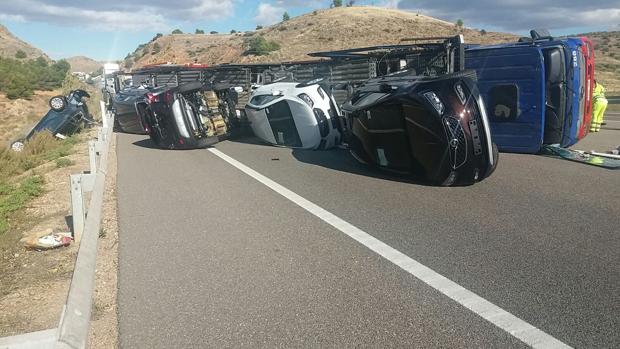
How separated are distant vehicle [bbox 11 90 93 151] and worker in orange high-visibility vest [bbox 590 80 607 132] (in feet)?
55.7

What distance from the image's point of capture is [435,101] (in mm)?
7113

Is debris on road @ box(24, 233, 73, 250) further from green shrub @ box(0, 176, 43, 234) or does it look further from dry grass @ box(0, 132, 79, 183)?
dry grass @ box(0, 132, 79, 183)

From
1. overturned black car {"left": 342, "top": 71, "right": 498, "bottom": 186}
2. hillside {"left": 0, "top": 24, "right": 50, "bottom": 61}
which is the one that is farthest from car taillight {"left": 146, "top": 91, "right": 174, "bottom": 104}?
hillside {"left": 0, "top": 24, "right": 50, "bottom": 61}

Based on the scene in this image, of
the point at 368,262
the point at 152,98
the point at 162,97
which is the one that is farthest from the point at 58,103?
the point at 368,262

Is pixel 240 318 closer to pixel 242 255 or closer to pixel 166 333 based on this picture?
pixel 166 333

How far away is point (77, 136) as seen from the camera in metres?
18.8

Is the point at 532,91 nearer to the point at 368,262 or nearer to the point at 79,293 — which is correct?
the point at 368,262

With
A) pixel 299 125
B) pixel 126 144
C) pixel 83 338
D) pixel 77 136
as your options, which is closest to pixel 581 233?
pixel 83 338

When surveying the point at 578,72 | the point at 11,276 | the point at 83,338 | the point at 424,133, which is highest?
the point at 578,72

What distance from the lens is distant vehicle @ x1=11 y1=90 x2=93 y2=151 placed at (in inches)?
731

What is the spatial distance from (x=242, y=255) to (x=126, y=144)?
1202 cm

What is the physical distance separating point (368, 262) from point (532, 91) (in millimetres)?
6299

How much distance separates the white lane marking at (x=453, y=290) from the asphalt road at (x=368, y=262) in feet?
0.22

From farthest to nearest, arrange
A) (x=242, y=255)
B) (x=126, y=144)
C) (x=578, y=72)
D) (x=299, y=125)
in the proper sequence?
1. (x=126, y=144)
2. (x=299, y=125)
3. (x=578, y=72)
4. (x=242, y=255)
